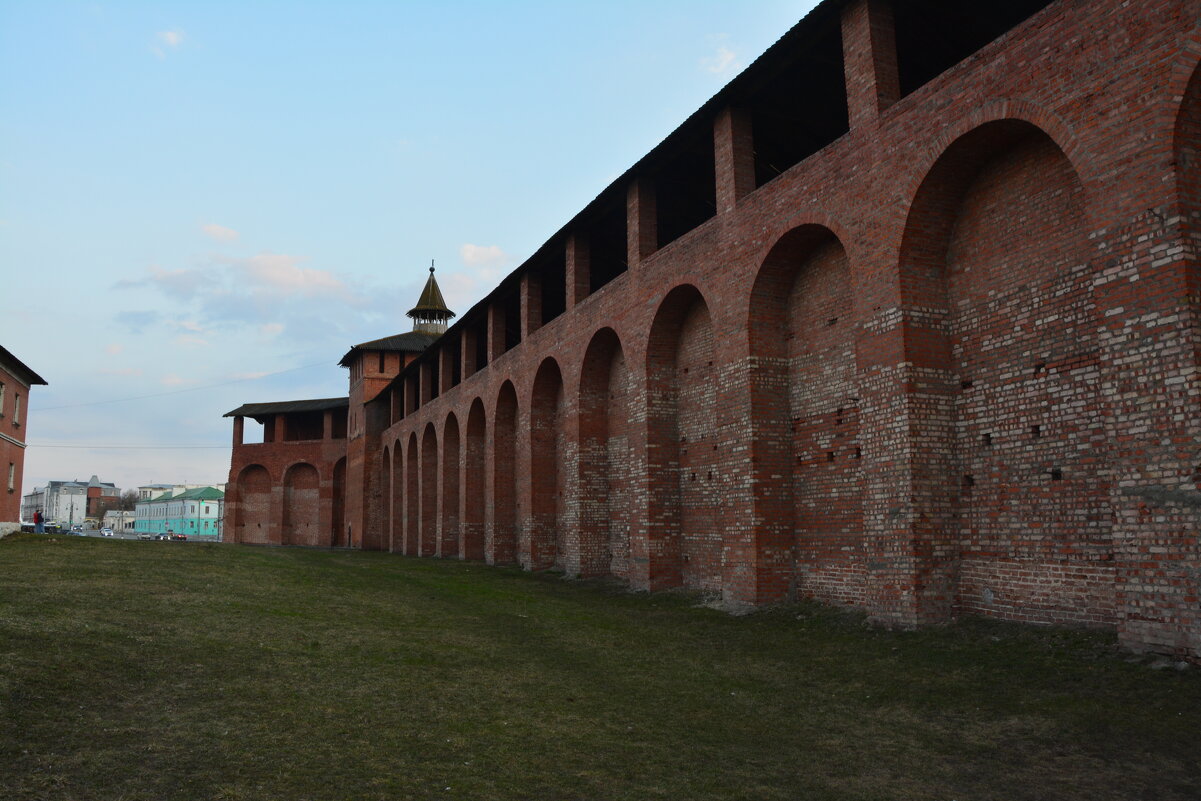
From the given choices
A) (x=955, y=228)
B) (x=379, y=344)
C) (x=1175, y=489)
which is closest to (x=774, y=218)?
(x=955, y=228)

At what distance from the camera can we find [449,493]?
1105 inches

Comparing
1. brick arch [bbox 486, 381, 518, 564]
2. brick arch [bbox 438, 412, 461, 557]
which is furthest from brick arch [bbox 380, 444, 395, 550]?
brick arch [bbox 486, 381, 518, 564]

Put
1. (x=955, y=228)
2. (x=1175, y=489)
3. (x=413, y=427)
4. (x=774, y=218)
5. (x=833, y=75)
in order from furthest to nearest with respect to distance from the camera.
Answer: (x=413, y=427) → (x=833, y=75) → (x=774, y=218) → (x=955, y=228) → (x=1175, y=489)

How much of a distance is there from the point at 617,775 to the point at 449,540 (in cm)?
2386

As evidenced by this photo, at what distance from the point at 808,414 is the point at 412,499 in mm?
24455

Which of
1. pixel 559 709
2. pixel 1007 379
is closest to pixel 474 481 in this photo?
pixel 1007 379

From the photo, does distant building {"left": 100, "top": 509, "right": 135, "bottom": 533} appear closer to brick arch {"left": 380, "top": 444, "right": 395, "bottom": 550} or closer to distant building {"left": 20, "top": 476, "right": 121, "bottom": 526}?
distant building {"left": 20, "top": 476, "right": 121, "bottom": 526}

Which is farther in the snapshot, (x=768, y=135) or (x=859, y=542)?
(x=768, y=135)

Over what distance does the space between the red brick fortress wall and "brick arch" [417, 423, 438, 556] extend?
16.7 metres

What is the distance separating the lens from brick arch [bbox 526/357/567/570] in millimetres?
19922

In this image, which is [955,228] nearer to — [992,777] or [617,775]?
[992,777]

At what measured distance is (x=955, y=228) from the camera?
30.2 ft

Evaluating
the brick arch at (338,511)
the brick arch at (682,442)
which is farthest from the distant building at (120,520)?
the brick arch at (682,442)

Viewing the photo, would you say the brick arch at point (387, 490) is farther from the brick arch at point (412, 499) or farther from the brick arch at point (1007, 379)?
the brick arch at point (1007, 379)
